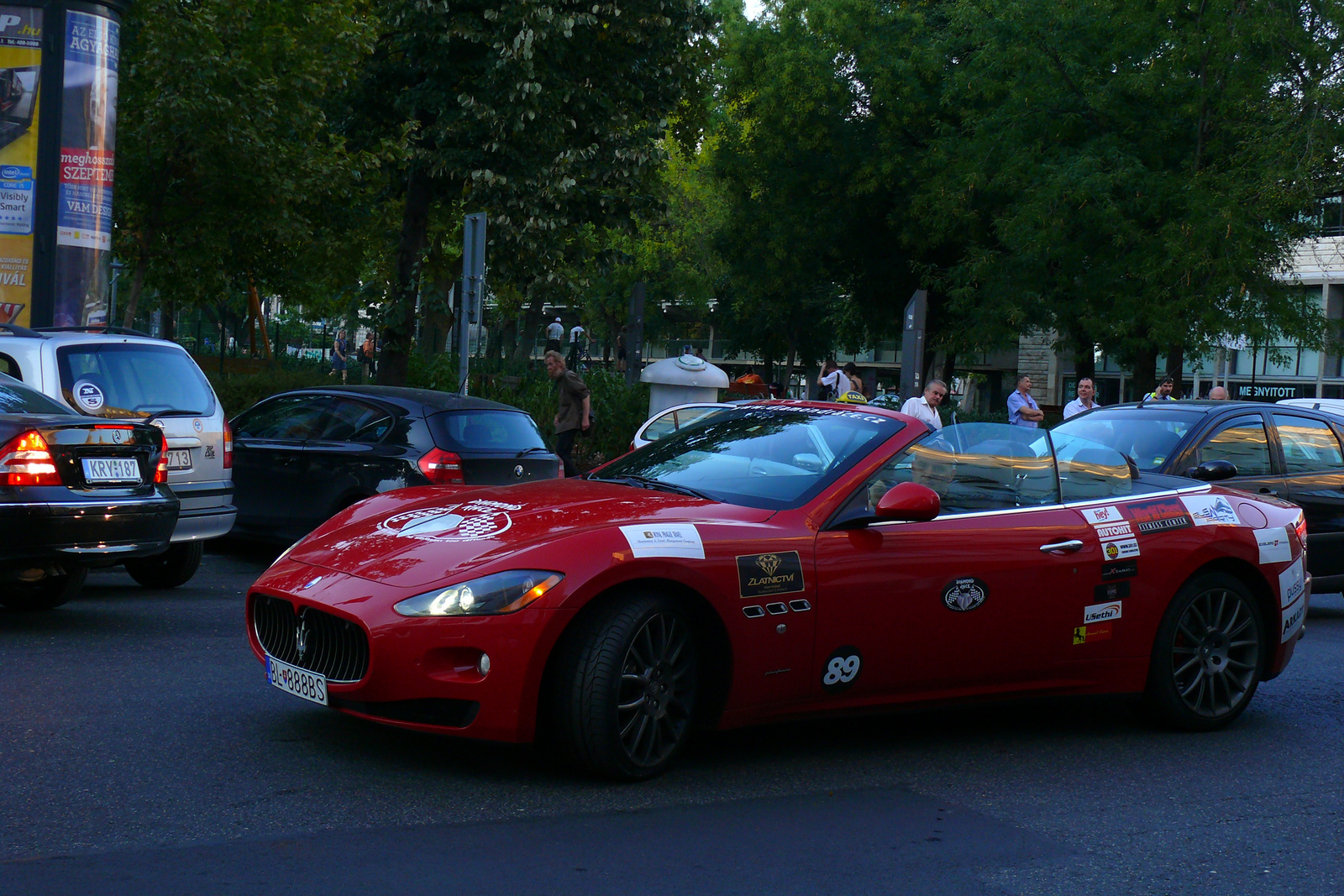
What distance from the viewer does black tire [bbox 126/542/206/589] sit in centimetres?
970

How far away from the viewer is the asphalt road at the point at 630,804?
4.10 m

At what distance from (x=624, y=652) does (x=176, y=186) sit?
1599cm

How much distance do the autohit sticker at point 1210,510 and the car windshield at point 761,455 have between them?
A: 161 cm

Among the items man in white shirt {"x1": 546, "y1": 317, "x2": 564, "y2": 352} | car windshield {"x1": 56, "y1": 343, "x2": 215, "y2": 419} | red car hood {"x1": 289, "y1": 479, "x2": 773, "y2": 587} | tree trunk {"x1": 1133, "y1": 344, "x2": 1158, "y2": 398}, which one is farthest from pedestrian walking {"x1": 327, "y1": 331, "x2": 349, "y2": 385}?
red car hood {"x1": 289, "y1": 479, "x2": 773, "y2": 587}

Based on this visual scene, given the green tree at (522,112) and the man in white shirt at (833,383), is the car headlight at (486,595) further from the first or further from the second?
the man in white shirt at (833,383)

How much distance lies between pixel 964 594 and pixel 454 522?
205 cm

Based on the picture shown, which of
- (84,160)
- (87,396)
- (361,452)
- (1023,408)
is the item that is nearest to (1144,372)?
(1023,408)

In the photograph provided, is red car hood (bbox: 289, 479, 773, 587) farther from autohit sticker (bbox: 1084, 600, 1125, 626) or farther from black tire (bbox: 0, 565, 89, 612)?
black tire (bbox: 0, 565, 89, 612)

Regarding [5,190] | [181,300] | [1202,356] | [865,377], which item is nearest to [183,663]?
[5,190]

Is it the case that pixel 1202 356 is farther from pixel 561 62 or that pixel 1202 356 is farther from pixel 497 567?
pixel 497 567

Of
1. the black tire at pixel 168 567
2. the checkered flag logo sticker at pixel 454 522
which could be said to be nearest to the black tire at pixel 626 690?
the checkered flag logo sticker at pixel 454 522

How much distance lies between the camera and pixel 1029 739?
633cm

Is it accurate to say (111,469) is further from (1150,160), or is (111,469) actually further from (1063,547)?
(1150,160)

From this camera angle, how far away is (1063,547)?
601 centimetres
